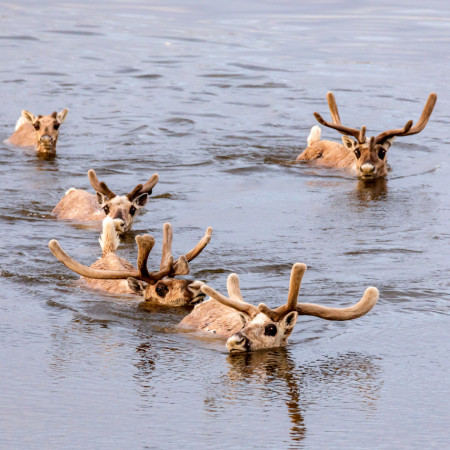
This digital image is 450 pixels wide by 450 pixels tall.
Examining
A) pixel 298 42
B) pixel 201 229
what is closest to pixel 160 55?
pixel 298 42

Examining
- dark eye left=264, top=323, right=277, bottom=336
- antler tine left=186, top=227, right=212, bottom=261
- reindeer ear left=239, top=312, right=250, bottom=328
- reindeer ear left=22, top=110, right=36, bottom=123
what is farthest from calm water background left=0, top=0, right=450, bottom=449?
reindeer ear left=22, top=110, right=36, bottom=123

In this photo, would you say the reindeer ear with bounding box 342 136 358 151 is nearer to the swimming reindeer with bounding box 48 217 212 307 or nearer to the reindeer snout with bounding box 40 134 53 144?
the reindeer snout with bounding box 40 134 53 144

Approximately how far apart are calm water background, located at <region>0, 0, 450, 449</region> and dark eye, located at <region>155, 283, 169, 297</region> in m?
0.20

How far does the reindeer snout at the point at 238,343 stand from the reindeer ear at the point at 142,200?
4463 millimetres

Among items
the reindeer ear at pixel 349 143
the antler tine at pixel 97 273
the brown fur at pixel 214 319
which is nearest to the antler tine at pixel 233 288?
the brown fur at pixel 214 319

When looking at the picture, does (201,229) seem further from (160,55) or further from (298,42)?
(298,42)

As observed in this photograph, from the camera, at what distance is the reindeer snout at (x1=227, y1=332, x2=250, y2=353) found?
6.89m

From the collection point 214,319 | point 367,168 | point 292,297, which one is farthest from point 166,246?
point 367,168

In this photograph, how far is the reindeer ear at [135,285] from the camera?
26.6 feet

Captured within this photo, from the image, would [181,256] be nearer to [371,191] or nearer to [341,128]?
[371,191]

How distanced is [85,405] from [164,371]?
78cm

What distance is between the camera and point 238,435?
227 inches

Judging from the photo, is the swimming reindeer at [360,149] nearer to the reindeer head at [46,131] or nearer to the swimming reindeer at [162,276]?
the reindeer head at [46,131]

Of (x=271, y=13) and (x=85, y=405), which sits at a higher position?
(x=271, y=13)
